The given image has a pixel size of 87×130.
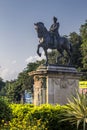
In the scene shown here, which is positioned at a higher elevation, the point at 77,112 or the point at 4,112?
the point at 77,112

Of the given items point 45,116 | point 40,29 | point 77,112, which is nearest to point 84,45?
point 40,29

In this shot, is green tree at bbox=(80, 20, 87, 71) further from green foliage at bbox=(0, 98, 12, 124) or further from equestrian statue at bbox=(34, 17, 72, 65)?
green foliage at bbox=(0, 98, 12, 124)

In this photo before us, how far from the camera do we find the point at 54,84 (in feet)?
77.2

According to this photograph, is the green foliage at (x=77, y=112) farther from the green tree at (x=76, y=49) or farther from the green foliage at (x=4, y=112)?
the green tree at (x=76, y=49)

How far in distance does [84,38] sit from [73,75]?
1431 inches

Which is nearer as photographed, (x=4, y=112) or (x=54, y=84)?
(x=4, y=112)

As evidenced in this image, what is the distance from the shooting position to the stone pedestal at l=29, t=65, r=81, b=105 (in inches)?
918

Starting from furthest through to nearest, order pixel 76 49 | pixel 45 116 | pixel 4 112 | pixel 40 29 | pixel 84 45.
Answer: pixel 76 49
pixel 84 45
pixel 40 29
pixel 45 116
pixel 4 112

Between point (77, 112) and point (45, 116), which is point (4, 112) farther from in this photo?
point (77, 112)

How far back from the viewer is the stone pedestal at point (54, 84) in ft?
76.5

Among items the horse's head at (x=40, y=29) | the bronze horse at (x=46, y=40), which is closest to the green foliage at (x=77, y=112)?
the bronze horse at (x=46, y=40)

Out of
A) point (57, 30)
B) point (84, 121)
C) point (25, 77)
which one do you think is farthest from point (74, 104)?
point (25, 77)

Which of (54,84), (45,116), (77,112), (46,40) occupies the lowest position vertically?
(45,116)

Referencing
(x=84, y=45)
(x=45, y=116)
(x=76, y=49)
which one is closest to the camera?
(x=45, y=116)
